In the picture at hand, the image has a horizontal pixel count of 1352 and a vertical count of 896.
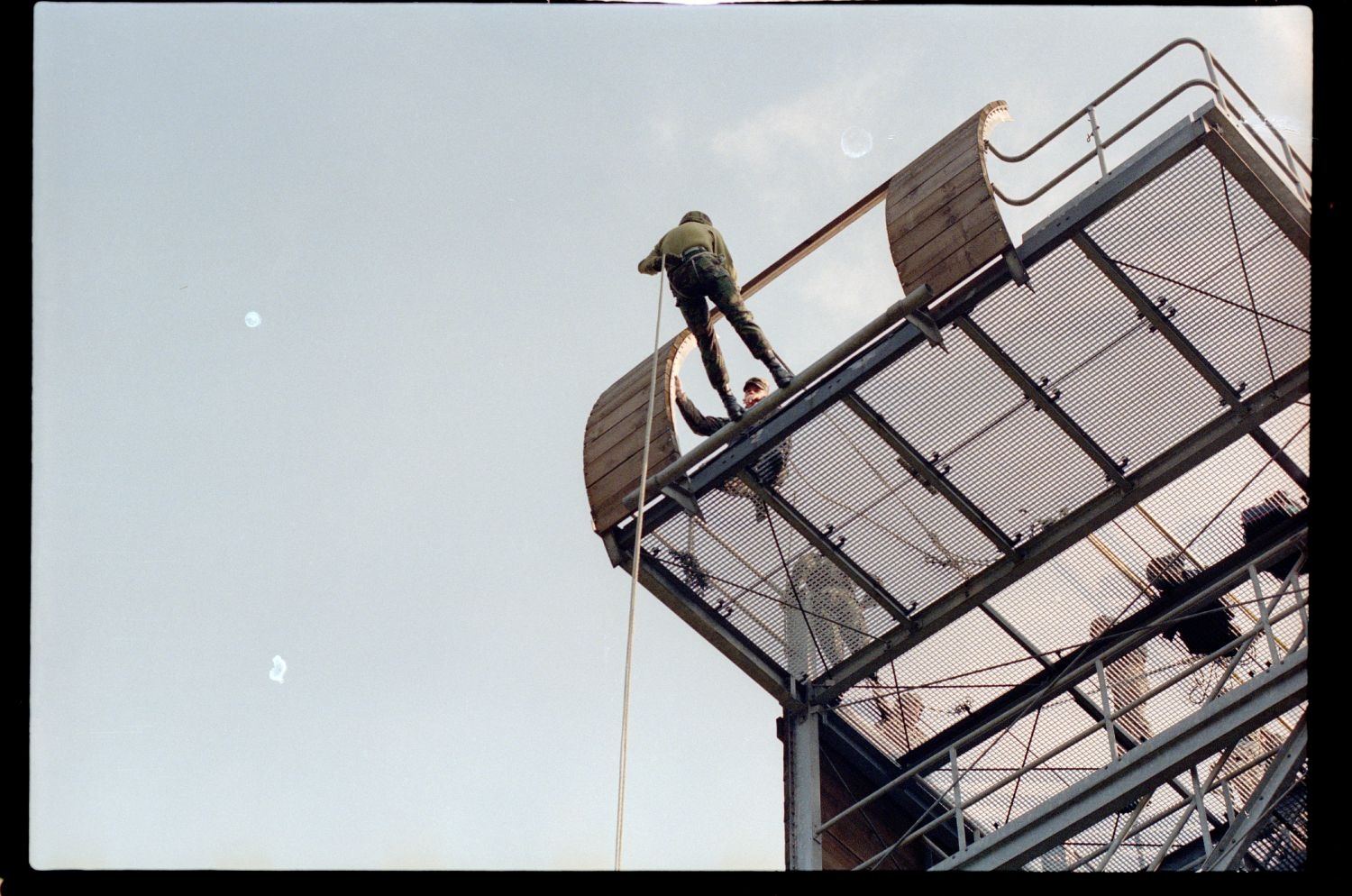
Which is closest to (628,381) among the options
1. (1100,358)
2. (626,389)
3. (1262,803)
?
(626,389)

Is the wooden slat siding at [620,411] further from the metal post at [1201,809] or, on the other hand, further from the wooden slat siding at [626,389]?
the metal post at [1201,809]

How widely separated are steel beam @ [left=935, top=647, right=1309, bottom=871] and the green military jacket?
15.5ft

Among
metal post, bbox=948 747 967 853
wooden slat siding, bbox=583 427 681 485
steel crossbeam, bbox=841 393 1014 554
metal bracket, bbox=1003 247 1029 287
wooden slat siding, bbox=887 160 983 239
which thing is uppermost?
wooden slat siding, bbox=887 160 983 239

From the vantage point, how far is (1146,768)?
1248 cm

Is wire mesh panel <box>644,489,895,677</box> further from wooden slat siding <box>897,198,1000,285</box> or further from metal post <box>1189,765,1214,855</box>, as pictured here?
metal post <box>1189,765,1214,855</box>

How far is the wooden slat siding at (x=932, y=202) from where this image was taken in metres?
13.0

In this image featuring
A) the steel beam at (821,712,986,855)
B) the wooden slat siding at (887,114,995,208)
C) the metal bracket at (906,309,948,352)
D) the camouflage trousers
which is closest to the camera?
the metal bracket at (906,309,948,352)

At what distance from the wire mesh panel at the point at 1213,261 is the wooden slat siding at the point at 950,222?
0.77 meters

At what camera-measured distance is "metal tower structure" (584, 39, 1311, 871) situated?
12.6m

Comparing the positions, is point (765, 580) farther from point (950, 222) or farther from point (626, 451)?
point (950, 222)

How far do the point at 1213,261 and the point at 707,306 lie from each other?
387 centimetres

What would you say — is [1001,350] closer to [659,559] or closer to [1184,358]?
[1184,358]

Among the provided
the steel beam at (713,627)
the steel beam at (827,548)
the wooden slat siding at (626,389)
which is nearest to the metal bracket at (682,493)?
the steel beam at (827,548)

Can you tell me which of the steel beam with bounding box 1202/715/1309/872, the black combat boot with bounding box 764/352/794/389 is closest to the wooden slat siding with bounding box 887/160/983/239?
the black combat boot with bounding box 764/352/794/389
